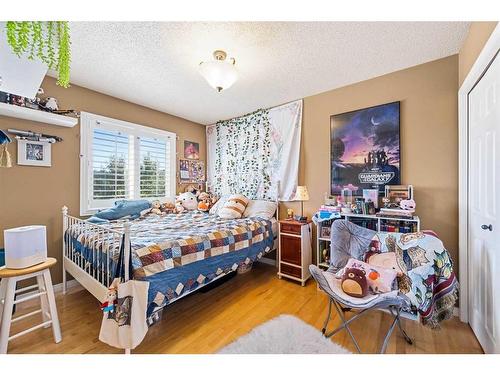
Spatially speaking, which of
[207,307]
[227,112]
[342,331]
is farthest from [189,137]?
[342,331]

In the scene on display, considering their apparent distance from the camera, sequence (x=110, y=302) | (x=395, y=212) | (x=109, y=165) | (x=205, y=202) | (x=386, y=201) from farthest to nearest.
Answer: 1. (x=205, y=202)
2. (x=109, y=165)
3. (x=386, y=201)
4. (x=395, y=212)
5. (x=110, y=302)

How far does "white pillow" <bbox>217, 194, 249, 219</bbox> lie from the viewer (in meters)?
3.03

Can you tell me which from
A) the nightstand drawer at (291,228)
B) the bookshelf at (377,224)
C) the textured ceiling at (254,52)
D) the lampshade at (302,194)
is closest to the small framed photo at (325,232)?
the bookshelf at (377,224)

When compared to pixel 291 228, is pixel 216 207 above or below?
above

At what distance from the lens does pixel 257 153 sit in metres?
3.46

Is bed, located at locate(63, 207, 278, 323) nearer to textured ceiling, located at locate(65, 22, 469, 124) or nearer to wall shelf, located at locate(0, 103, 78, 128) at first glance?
wall shelf, located at locate(0, 103, 78, 128)

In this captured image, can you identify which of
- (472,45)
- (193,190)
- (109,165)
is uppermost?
(472,45)

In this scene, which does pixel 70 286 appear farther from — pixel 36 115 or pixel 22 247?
pixel 36 115

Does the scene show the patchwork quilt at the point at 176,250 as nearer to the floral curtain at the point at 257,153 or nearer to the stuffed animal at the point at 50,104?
the floral curtain at the point at 257,153

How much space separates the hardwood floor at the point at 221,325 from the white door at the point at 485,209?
0.26 m

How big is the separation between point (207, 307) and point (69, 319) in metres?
1.21

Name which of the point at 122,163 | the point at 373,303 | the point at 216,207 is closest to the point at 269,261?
the point at 216,207

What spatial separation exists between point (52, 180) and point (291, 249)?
9.68 ft

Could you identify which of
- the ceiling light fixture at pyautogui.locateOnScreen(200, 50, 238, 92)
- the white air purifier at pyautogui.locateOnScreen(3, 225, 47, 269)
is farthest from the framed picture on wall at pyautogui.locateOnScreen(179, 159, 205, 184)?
the white air purifier at pyautogui.locateOnScreen(3, 225, 47, 269)
